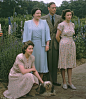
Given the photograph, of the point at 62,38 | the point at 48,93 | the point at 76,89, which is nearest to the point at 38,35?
the point at 62,38

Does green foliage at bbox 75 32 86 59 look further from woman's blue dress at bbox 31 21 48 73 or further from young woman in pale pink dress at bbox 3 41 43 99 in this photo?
young woman in pale pink dress at bbox 3 41 43 99

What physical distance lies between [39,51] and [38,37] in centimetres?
35

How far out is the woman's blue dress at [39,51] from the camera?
410cm

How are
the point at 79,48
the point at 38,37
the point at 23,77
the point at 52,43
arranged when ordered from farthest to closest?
the point at 79,48
the point at 52,43
the point at 38,37
the point at 23,77

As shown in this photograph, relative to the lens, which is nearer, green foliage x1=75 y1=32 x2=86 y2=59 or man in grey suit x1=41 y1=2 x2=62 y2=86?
man in grey suit x1=41 y1=2 x2=62 y2=86

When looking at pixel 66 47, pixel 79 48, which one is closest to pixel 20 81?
pixel 66 47

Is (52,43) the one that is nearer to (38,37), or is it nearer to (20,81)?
(38,37)

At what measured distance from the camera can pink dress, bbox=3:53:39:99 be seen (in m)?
3.60

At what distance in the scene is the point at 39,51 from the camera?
13.8ft

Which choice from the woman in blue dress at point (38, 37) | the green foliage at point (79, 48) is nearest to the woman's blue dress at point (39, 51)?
the woman in blue dress at point (38, 37)

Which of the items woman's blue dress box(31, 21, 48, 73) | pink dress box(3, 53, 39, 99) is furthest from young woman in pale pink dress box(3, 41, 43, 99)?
woman's blue dress box(31, 21, 48, 73)

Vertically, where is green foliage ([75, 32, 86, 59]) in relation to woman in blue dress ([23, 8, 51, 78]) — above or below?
below

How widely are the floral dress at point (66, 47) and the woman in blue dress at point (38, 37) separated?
0.36m

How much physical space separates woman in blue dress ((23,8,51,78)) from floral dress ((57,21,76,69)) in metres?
0.36
